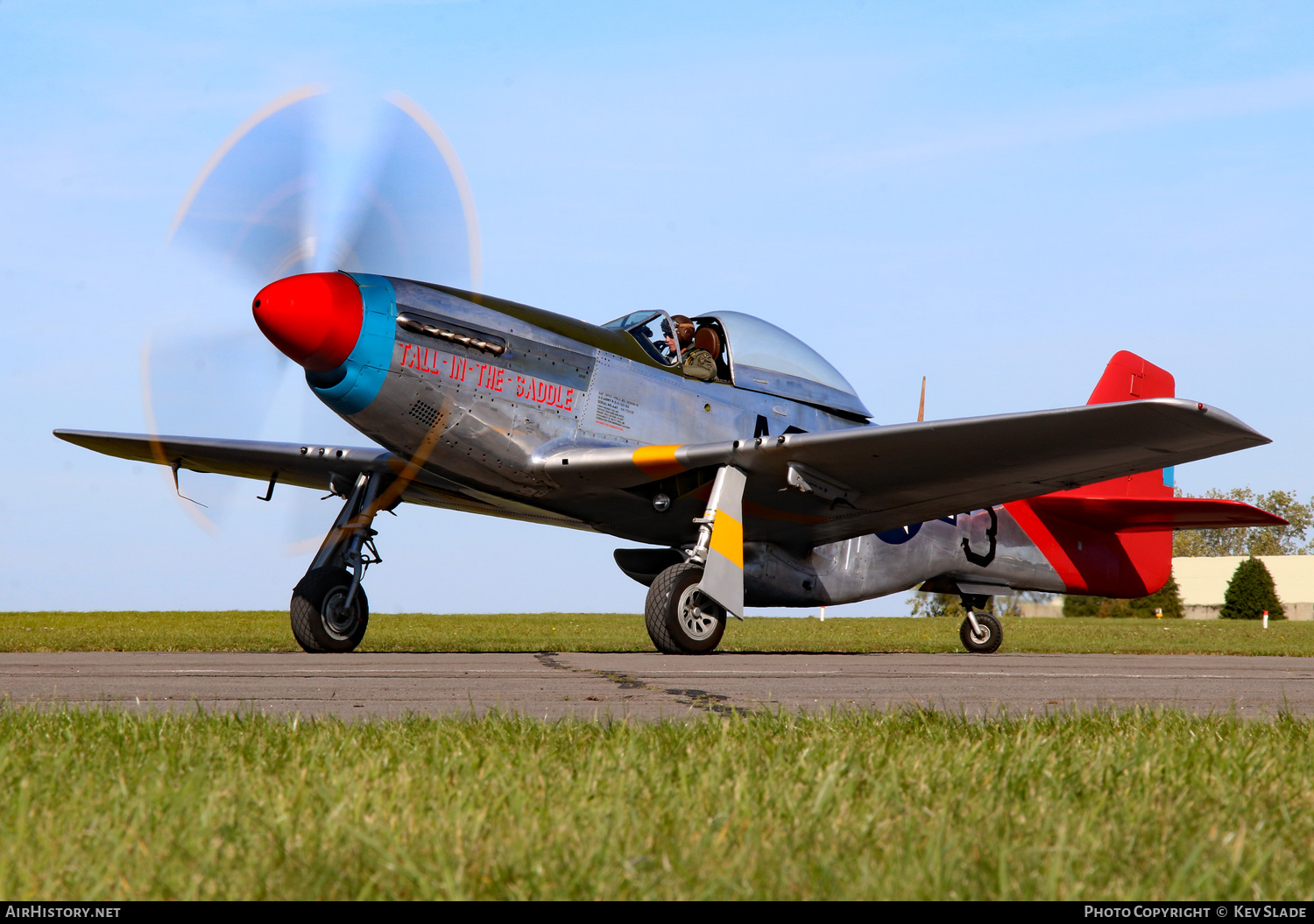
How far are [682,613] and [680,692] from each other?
3.73 metres

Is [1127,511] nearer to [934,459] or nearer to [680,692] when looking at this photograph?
[934,459]

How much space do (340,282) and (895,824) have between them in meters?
7.58

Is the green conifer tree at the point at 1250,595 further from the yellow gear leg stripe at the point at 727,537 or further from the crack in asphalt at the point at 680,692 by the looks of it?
the crack in asphalt at the point at 680,692

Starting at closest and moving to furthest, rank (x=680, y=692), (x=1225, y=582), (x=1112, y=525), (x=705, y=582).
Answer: (x=680, y=692)
(x=705, y=582)
(x=1112, y=525)
(x=1225, y=582)

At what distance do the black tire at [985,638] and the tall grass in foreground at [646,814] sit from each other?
10.7m

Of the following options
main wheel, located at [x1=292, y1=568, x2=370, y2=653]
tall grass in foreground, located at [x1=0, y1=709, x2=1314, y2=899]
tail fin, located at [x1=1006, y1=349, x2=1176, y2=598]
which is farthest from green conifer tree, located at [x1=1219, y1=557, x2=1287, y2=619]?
tall grass in foreground, located at [x1=0, y1=709, x2=1314, y2=899]

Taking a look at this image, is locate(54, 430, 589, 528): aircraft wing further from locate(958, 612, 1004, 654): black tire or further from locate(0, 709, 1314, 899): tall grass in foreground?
locate(0, 709, 1314, 899): tall grass in foreground

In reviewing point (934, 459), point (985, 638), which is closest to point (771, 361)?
point (934, 459)

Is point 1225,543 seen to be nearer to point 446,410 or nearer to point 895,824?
point 446,410

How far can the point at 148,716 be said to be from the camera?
4109 mm

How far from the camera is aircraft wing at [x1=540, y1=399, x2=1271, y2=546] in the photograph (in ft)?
28.4

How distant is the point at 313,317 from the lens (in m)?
8.68

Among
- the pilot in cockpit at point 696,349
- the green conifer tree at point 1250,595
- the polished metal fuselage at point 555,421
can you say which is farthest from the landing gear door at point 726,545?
the green conifer tree at point 1250,595
